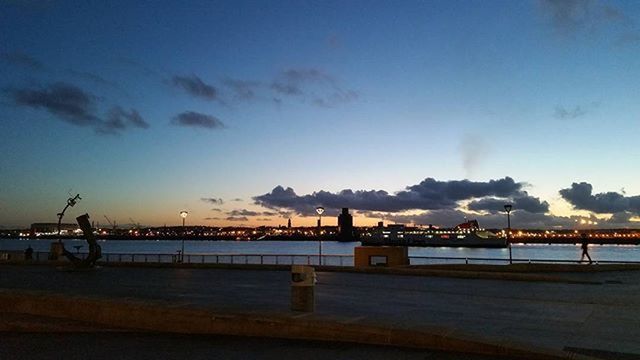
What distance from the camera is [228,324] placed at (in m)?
11.3

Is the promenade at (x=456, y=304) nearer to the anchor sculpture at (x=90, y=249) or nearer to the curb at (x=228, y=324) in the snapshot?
the curb at (x=228, y=324)

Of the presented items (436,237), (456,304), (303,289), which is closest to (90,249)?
(456,304)

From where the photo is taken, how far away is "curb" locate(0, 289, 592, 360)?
9.55 metres

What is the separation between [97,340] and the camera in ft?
36.3

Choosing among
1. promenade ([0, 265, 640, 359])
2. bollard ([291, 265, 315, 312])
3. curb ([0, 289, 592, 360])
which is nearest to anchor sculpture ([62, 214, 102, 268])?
promenade ([0, 265, 640, 359])

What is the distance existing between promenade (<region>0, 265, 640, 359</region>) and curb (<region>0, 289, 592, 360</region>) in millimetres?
165

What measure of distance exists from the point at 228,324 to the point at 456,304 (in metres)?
7.49

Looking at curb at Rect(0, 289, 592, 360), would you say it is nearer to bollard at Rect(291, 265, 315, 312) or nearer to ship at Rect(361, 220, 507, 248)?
bollard at Rect(291, 265, 315, 312)

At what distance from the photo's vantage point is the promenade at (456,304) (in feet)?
34.8

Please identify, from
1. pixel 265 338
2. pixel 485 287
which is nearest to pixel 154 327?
pixel 265 338

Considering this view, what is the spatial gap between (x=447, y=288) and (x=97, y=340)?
13643mm

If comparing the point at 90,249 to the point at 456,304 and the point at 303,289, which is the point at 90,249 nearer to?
the point at 456,304

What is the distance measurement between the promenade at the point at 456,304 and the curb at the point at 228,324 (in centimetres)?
17

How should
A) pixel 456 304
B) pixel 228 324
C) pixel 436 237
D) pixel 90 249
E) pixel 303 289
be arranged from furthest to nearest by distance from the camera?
pixel 436 237 < pixel 90 249 < pixel 456 304 < pixel 303 289 < pixel 228 324
